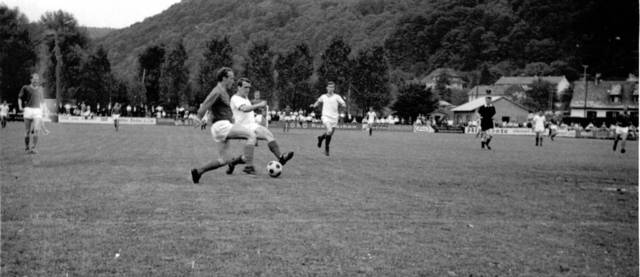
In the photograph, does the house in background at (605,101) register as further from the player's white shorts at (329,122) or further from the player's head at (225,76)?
the player's head at (225,76)

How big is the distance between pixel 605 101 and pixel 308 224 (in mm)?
80603

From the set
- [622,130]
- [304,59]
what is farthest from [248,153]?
[304,59]

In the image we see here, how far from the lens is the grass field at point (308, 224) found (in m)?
5.48

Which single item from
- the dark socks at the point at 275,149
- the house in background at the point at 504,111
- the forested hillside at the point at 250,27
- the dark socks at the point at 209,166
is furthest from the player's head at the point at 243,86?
the house in background at the point at 504,111

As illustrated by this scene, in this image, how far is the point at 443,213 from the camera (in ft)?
27.6

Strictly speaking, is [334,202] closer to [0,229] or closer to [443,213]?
[443,213]

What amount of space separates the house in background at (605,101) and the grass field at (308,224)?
61465mm

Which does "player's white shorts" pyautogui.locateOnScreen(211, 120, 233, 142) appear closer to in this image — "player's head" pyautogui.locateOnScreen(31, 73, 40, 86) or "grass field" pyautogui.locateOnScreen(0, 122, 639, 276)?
"grass field" pyautogui.locateOnScreen(0, 122, 639, 276)

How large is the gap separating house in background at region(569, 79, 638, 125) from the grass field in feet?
202

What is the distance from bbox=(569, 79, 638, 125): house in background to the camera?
70062 millimetres

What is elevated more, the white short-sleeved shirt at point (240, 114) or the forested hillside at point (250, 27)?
the forested hillside at point (250, 27)

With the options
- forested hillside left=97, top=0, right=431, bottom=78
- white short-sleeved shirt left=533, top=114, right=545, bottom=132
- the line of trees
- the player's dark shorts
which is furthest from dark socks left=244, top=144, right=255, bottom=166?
forested hillside left=97, top=0, right=431, bottom=78

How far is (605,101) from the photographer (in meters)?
79.6

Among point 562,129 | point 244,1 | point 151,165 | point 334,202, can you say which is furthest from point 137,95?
point 334,202
